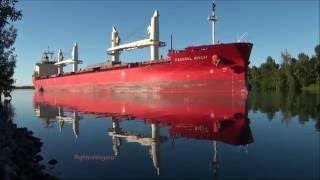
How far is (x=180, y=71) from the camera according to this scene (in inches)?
2194

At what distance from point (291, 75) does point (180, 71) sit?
2777 inches

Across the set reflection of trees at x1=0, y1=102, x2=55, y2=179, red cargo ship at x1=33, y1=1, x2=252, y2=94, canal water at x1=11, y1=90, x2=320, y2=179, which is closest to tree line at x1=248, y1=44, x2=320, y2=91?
red cargo ship at x1=33, y1=1, x2=252, y2=94

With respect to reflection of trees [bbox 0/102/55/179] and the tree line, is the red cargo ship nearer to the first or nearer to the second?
reflection of trees [bbox 0/102/55/179]

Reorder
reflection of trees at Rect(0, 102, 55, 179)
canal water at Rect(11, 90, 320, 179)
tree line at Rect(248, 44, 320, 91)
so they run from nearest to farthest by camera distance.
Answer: reflection of trees at Rect(0, 102, 55, 179) < canal water at Rect(11, 90, 320, 179) < tree line at Rect(248, 44, 320, 91)

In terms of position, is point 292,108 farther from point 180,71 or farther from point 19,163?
point 19,163

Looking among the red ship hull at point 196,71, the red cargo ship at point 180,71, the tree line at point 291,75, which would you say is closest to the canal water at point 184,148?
the red ship hull at point 196,71

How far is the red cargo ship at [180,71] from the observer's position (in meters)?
51.7

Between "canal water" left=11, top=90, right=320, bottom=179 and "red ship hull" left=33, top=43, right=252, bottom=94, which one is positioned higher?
"red ship hull" left=33, top=43, right=252, bottom=94

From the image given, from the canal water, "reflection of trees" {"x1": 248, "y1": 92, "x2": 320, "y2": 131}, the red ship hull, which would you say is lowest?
the canal water

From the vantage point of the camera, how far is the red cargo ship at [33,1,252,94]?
5169 cm

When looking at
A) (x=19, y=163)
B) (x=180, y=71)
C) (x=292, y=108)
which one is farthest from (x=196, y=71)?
(x=19, y=163)

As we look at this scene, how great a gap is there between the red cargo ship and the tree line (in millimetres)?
58418

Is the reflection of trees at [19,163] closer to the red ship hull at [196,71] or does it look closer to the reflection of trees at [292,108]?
the reflection of trees at [292,108]

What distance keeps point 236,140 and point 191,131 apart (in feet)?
11.7
